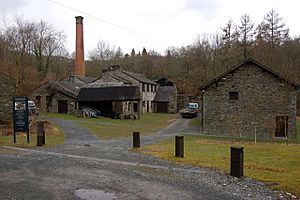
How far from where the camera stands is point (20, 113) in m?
18.5

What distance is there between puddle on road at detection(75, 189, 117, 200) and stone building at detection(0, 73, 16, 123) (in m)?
19.0

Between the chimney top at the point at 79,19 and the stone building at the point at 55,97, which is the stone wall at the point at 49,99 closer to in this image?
the stone building at the point at 55,97

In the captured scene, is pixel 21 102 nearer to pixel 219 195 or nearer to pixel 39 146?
pixel 39 146

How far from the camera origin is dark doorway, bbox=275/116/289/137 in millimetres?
29156

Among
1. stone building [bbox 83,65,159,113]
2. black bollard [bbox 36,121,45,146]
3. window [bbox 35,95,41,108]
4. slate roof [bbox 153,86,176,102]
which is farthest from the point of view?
slate roof [bbox 153,86,176,102]

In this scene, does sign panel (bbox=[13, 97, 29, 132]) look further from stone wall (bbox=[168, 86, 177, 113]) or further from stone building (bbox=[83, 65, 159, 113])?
stone wall (bbox=[168, 86, 177, 113])

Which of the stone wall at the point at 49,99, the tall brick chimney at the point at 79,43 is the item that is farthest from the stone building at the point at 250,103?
the tall brick chimney at the point at 79,43

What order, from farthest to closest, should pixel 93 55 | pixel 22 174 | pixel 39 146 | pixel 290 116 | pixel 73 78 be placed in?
pixel 93 55 < pixel 73 78 < pixel 290 116 < pixel 39 146 < pixel 22 174

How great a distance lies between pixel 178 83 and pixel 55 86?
2839cm

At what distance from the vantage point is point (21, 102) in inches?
722

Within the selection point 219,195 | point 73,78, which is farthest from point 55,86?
point 219,195

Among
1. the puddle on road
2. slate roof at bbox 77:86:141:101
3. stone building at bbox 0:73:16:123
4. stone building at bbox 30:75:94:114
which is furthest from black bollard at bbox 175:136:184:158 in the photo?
stone building at bbox 30:75:94:114

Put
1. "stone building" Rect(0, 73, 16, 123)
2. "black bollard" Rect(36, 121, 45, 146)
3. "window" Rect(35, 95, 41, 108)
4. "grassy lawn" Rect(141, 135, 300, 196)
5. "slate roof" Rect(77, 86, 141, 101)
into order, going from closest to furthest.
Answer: "grassy lawn" Rect(141, 135, 300, 196), "black bollard" Rect(36, 121, 45, 146), "stone building" Rect(0, 73, 16, 123), "slate roof" Rect(77, 86, 141, 101), "window" Rect(35, 95, 41, 108)

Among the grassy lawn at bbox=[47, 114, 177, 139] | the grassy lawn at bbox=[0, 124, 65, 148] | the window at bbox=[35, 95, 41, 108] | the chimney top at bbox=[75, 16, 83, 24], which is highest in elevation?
the chimney top at bbox=[75, 16, 83, 24]
